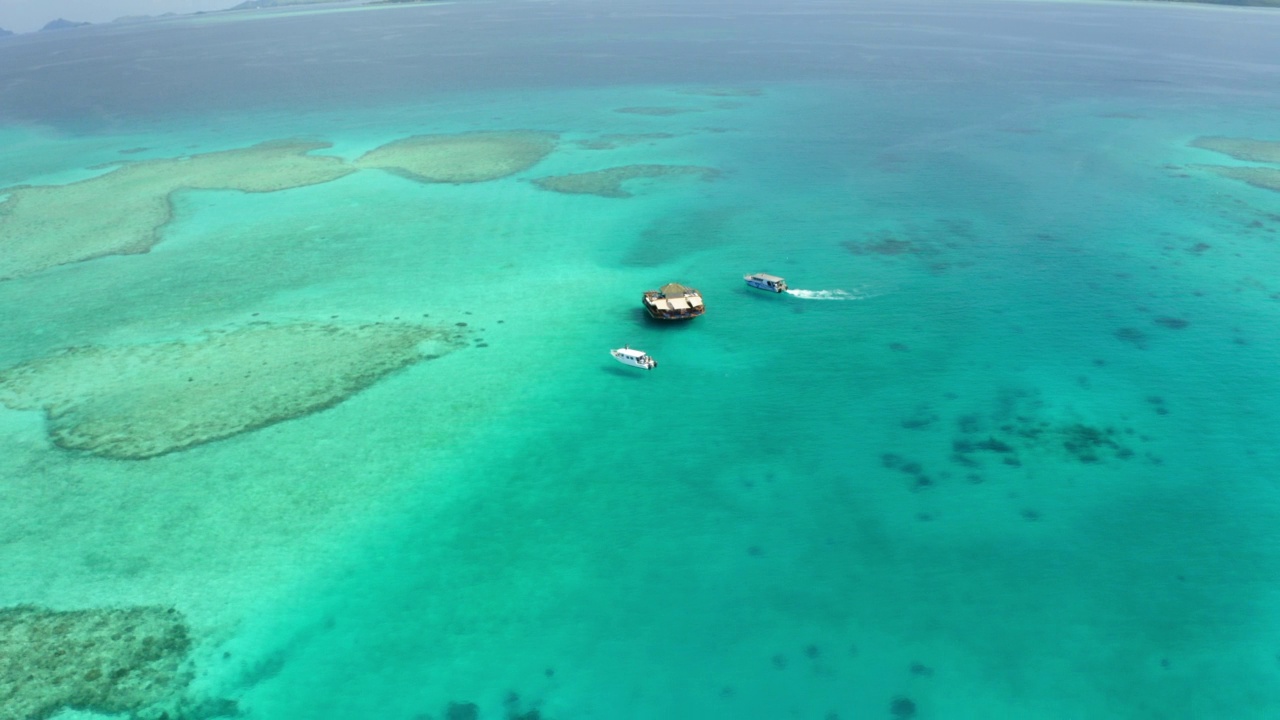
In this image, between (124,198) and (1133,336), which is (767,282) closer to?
(1133,336)

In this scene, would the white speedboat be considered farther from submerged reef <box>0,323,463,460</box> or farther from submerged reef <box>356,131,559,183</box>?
submerged reef <box>356,131,559,183</box>

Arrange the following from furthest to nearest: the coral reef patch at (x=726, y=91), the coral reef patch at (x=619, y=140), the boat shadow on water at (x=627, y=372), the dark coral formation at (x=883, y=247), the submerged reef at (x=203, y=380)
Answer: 1. the coral reef patch at (x=726, y=91)
2. the coral reef patch at (x=619, y=140)
3. the dark coral formation at (x=883, y=247)
4. the boat shadow on water at (x=627, y=372)
5. the submerged reef at (x=203, y=380)

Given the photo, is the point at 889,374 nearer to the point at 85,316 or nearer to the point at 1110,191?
the point at 1110,191

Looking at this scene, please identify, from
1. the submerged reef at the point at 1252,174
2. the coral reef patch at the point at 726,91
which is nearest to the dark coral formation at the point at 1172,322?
the submerged reef at the point at 1252,174

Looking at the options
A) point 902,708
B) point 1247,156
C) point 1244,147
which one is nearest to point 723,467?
point 902,708

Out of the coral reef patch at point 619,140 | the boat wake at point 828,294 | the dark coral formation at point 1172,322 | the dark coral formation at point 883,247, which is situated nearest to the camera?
the dark coral formation at point 1172,322

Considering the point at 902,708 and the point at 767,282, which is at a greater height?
the point at 767,282

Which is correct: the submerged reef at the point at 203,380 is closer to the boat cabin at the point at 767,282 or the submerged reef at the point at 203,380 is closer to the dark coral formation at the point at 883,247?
the boat cabin at the point at 767,282
